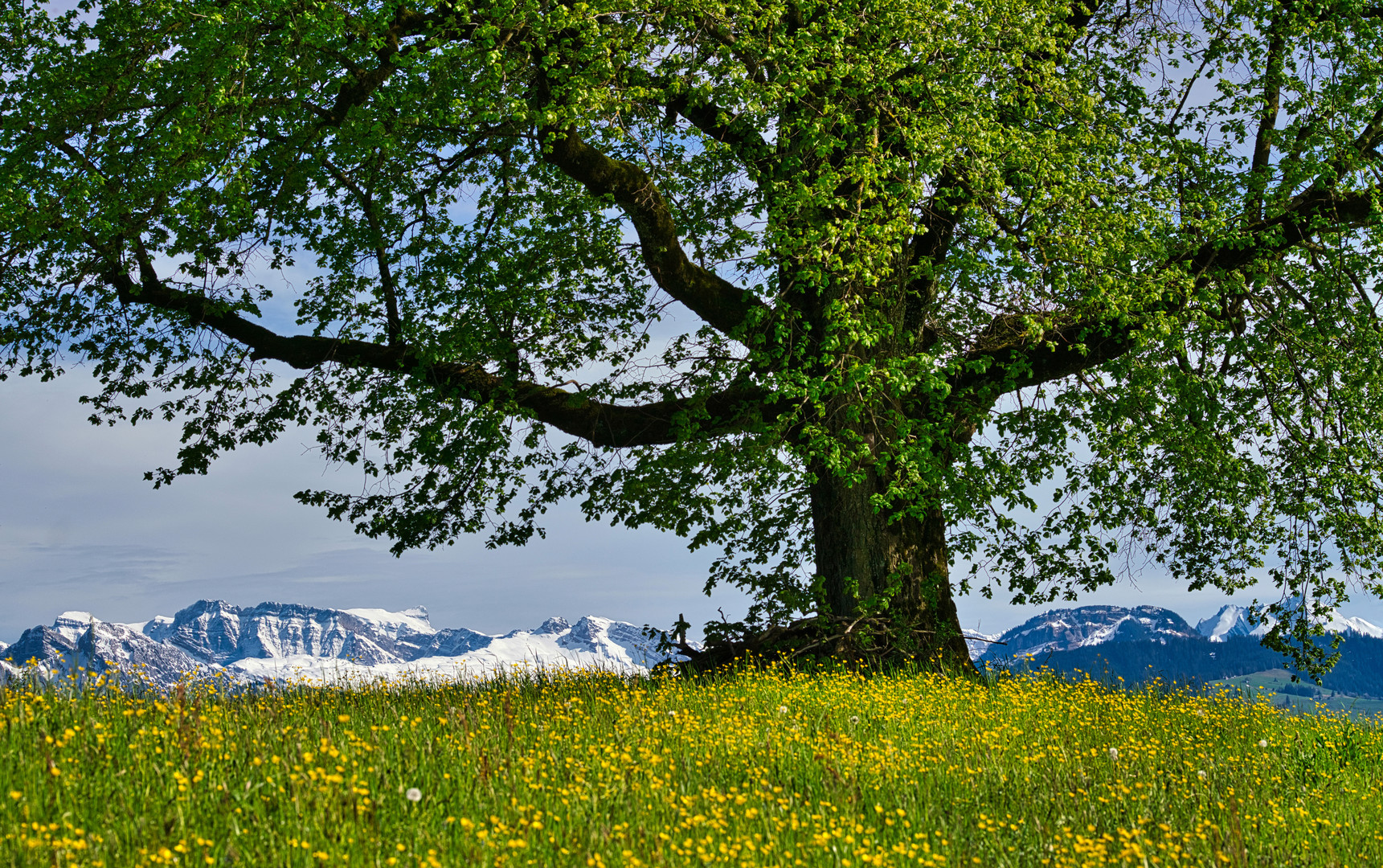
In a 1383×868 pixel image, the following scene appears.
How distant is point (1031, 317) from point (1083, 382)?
132 inches

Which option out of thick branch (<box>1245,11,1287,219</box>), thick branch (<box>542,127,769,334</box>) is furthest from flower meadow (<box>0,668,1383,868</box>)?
thick branch (<box>1245,11,1287,219</box>)

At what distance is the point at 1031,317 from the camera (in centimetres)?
1074

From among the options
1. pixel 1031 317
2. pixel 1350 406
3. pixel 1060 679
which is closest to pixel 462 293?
pixel 1031 317

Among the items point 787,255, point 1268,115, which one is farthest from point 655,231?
point 1268,115

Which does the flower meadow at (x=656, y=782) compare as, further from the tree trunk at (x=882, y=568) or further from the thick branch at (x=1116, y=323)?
Answer: the thick branch at (x=1116, y=323)

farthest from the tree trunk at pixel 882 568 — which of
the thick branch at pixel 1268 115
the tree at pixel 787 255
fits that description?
the thick branch at pixel 1268 115

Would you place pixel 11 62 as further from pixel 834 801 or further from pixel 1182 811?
pixel 1182 811

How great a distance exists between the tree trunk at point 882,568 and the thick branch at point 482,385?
143 centimetres

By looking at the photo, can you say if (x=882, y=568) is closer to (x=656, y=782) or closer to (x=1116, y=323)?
(x=1116, y=323)

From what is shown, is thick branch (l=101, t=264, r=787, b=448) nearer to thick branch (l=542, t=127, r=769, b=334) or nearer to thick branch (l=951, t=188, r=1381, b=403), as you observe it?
thick branch (l=542, t=127, r=769, b=334)

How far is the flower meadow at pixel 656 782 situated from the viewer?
15.1 ft

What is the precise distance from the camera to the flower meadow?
4605mm

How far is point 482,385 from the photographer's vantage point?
1274 centimetres

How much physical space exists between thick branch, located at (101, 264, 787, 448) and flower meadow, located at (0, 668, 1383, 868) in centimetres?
385
